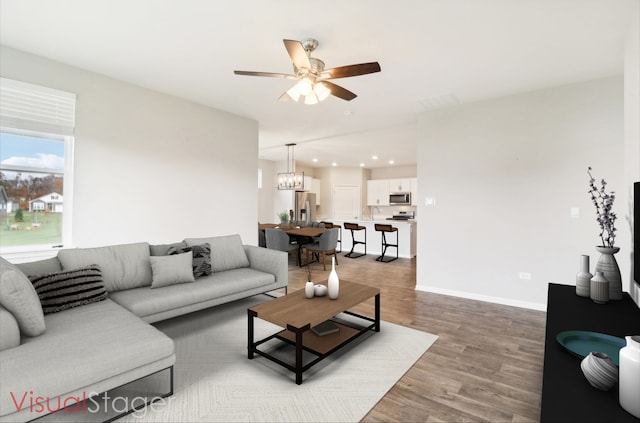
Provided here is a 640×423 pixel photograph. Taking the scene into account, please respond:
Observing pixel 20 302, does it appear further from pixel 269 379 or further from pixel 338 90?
pixel 338 90

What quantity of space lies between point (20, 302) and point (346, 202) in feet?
30.4

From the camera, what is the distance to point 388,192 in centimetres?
1023

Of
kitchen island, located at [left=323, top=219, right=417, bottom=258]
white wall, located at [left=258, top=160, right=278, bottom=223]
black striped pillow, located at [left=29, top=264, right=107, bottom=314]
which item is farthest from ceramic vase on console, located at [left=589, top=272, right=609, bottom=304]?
white wall, located at [left=258, top=160, right=278, bottom=223]

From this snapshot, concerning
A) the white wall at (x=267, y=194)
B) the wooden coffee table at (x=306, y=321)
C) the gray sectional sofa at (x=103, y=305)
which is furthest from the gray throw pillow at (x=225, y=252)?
the white wall at (x=267, y=194)

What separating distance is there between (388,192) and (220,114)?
22.2 feet

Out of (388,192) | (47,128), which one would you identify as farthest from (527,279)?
(388,192)

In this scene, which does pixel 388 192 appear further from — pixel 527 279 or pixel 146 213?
pixel 146 213

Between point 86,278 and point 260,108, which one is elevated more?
point 260,108

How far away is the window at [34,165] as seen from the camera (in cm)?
302

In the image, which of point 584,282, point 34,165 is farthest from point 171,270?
point 584,282

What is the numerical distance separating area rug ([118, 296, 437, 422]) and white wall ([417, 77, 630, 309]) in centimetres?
172

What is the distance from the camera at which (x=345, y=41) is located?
8.73ft

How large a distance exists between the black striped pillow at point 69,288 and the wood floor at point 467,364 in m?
2.33

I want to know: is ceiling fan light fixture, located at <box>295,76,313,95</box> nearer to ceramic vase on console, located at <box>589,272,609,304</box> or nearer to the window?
ceramic vase on console, located at <box>589,272,609,304</box>
